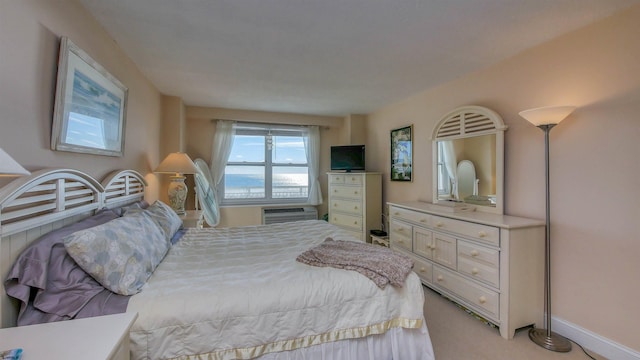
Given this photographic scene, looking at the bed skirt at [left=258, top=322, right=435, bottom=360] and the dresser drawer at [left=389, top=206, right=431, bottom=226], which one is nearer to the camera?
the bed skirt at [left=258, top=322, right=435, bottom=360]

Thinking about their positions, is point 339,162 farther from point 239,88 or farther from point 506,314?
point 506,314

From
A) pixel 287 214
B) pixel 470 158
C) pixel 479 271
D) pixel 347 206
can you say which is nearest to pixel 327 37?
pixel 470 158

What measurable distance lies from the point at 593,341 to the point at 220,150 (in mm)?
4724

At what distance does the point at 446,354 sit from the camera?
6.07 feet

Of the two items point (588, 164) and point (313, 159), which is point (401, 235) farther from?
point (313, 159)

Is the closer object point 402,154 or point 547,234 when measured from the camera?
point 547,234

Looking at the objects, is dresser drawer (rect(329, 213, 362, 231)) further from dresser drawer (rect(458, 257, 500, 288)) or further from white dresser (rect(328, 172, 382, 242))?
dresser drawer (rect(458, 257, 500, 288))

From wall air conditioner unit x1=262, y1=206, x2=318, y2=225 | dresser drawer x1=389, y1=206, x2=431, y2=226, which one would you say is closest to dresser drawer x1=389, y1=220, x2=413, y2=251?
dresser drawer x1=389, y1=206, x2=431, y2=226

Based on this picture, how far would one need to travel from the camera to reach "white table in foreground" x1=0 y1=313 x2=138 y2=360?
0.84m

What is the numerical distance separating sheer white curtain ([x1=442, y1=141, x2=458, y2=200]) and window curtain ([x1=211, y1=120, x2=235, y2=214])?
330 centimetres

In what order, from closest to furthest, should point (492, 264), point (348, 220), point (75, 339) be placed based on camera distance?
point (75, 339), point (492, 264), point (348, 220)

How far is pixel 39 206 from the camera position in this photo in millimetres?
1273

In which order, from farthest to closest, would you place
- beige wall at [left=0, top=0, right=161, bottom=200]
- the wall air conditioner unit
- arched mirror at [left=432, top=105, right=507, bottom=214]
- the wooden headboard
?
the wall air conditioner unit
arched mirror at [left=432, top=105, right=507, bottom=214]
beige wall at [left=0, top=0, right=161, bottom=200]
the wooden headboard

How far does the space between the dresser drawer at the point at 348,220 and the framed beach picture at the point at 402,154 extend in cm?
86
